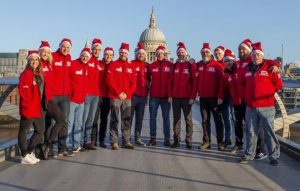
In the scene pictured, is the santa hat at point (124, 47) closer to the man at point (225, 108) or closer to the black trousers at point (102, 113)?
the black trousers at point (102, 113)

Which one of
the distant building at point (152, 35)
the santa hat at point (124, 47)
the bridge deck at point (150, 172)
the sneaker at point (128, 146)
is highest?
the distant building at point (152, 35)

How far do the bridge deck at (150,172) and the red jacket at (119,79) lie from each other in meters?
1.07

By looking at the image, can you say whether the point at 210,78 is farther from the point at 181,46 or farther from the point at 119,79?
the point at 119,79

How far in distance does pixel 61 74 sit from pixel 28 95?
0.76m

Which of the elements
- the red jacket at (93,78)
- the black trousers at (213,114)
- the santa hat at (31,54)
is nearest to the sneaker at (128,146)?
the red jacket at (93,78)

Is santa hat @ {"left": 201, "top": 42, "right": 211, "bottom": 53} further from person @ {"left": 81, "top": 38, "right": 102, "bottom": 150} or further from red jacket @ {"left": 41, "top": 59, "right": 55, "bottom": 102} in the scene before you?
red jacket @ {"left": 41, "top": 59, "right": 55, "bottom": 102}

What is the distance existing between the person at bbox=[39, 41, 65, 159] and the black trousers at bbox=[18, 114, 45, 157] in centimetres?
21

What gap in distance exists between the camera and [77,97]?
7.66 meters

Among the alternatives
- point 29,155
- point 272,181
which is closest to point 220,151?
point 272,181

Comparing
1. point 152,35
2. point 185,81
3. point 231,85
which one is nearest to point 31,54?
point 185,81

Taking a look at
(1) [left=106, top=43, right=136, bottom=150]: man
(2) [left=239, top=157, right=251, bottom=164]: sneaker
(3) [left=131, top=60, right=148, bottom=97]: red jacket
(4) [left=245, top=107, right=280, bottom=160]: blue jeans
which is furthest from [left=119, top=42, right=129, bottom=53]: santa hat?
(2) [left=239, top=157, right=251, bottom=164]: sneaker

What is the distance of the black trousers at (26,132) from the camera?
6.85 meters

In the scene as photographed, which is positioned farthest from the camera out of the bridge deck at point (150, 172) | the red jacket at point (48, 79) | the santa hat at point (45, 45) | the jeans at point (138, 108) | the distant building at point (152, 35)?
the distant building at point (152, 35)

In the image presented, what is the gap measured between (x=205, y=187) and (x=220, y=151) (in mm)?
2680
